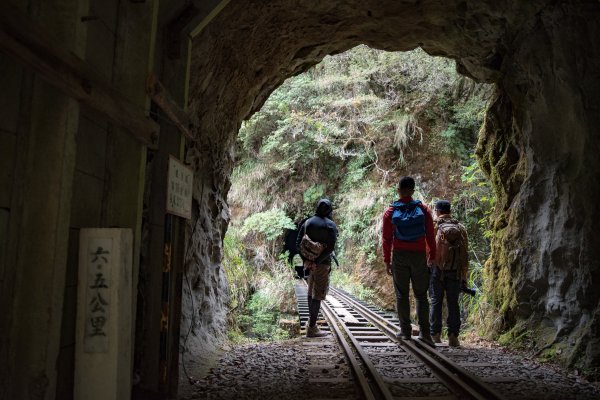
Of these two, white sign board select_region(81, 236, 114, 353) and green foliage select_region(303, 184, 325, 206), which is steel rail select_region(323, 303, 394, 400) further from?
green foliage select_region(303, 184, 325, 206)

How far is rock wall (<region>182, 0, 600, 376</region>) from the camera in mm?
5277

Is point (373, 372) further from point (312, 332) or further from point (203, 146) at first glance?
point (203, 146)

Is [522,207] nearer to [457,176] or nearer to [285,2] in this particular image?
[285,2]

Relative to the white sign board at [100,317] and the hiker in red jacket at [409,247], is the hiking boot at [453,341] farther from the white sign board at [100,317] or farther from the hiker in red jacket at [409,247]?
the white sign board at [100,317]

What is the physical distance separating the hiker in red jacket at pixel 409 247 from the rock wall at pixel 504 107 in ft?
4.63

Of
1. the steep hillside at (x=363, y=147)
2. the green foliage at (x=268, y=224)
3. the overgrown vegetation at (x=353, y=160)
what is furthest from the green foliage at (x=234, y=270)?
the green foliage at (x=268, y=224)

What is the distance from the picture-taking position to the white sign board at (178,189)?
11.7 feet

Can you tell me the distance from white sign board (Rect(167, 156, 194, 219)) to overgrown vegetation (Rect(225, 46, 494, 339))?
5746mm

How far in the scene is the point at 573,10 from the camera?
208 inches

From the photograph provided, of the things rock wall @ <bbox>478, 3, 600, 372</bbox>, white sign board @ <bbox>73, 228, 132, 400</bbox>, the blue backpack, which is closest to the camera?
white sign board @ <bbox>73, 228, 132, 400</bbox>

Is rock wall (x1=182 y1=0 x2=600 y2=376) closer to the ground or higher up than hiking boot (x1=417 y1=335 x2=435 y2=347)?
higher up

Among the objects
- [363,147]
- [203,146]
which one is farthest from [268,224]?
[203,146]

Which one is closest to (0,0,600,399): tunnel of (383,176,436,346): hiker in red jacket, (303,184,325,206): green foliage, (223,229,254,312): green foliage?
(383,176,436,346): hiker in red jacket

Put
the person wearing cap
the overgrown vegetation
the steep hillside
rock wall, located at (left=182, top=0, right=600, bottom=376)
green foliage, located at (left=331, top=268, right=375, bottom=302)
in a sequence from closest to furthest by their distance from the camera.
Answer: rock wall, located at (left=182, top=0, right=600, bottom=376) → the person wearing cap → the overgrown vegetation → the steep hillside → green foliage, located at (left=331, top=268, right=375, bottom=302)
